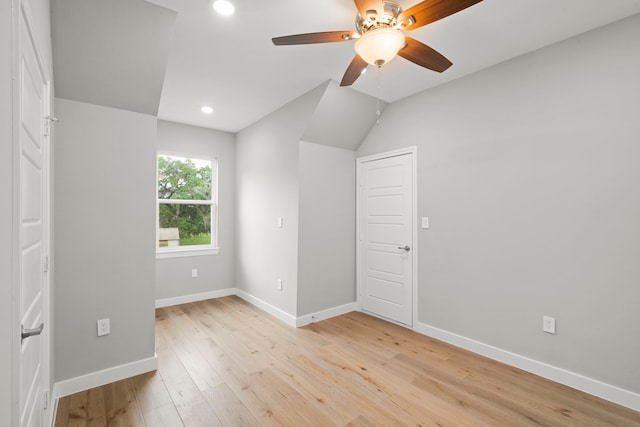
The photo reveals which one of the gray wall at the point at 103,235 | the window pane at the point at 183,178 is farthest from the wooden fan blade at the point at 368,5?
the window pane at the point at 183,178

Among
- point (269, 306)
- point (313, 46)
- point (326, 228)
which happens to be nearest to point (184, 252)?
point (269, 306)

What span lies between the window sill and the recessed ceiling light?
3.29 meters

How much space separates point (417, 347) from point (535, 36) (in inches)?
113

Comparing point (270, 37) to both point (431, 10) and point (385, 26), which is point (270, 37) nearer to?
point (385, 26)

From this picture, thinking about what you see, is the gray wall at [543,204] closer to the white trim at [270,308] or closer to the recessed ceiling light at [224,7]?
the white trim at [270,308]

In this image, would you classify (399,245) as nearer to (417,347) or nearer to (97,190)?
(417,347)

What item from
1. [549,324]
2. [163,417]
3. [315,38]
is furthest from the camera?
[549,324]

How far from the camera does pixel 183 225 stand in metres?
4.45

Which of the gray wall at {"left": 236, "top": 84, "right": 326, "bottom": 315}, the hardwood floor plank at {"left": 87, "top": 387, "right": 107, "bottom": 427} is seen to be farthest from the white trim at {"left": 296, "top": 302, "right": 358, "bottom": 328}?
the hardwood floor plank at {"left": 87, "top": 387, "right": 107, "bottom": 427}

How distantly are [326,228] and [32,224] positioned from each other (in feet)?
9.17

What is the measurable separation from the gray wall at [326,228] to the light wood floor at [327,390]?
669 mm

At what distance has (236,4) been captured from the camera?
6.31 ft

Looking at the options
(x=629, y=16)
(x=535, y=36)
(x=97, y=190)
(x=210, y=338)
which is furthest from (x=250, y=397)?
(x=629, y=16)

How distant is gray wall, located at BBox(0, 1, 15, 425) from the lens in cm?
78
